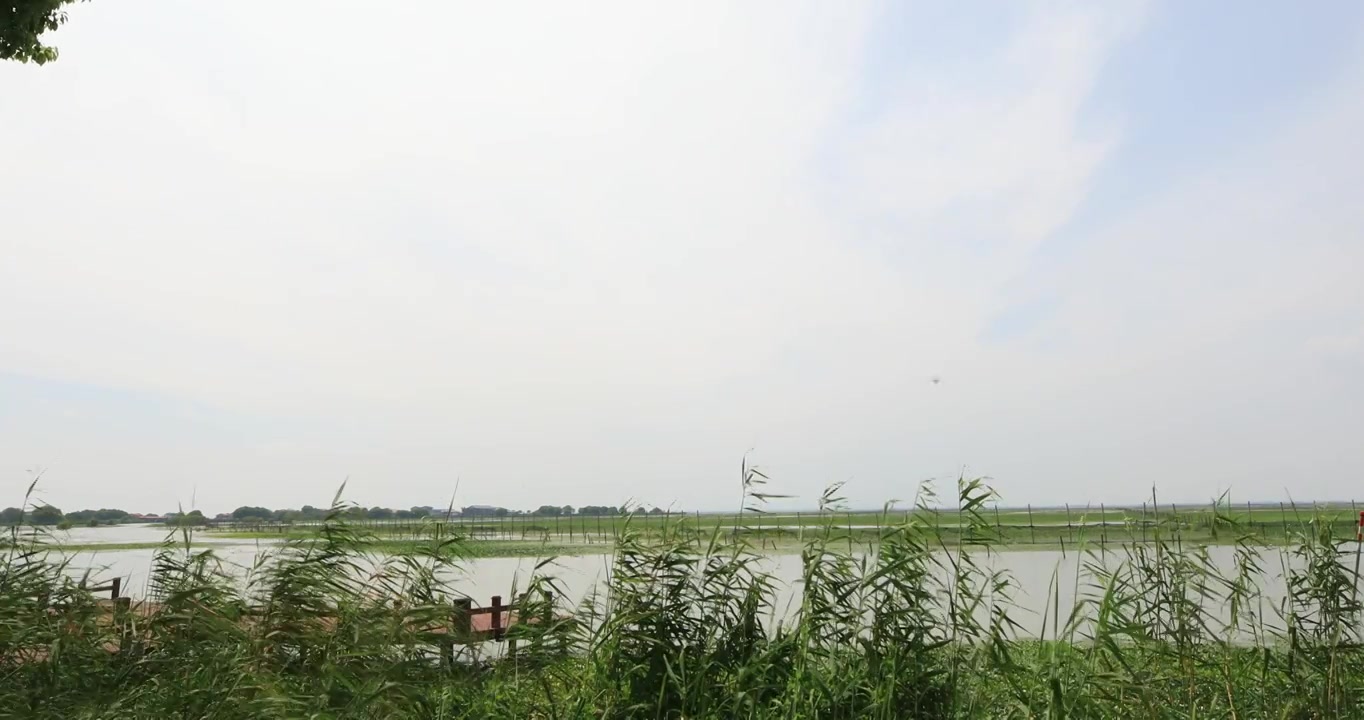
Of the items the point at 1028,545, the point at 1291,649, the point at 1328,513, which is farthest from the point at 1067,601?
the point at 1028,545

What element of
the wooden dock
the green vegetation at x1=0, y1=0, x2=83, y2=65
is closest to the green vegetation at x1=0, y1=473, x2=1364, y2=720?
the wooden dock

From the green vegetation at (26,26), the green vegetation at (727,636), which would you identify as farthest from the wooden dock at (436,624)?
the green vegetation at (26,26)

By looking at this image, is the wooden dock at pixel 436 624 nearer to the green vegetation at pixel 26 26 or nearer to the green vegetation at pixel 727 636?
the green vegetation at pixel 727 636

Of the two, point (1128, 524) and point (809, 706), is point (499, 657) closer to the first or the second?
point (809, 706)

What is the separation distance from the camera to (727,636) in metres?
6.83

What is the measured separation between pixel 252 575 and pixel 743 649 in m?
4.22

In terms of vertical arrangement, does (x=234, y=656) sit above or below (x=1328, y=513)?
below

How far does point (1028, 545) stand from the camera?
1705 inches

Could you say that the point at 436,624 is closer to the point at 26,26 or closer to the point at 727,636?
the point at 727,636

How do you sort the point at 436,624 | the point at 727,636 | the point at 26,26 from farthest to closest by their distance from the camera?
the point at 26,26 → the point at 727,636 → the point at 436,624

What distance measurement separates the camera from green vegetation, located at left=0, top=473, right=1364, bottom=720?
6.14 meters

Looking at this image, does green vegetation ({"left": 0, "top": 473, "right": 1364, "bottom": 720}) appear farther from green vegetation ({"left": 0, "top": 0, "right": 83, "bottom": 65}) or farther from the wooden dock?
green vegetation ({"left": 0, "top": 0, "right": 83, "bottom": 65})

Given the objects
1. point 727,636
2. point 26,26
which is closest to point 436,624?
point 727,636

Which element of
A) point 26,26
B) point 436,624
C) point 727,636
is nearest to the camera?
point 436,624
